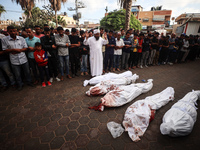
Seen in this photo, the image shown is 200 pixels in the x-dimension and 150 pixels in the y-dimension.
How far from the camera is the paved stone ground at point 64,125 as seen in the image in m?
1.95

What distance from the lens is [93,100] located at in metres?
3.30

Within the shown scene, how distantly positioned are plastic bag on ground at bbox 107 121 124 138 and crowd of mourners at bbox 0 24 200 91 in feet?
10.4

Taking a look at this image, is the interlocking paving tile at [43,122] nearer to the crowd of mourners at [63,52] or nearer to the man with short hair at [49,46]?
the crowd of mourners at [63,52]

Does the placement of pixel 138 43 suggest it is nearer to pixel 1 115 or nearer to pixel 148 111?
pixel 148 111

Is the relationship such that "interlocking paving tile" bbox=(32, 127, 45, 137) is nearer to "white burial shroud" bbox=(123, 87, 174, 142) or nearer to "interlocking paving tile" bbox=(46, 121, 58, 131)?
"interlocking paving tile" bbox=(46, 121, 58, 131)

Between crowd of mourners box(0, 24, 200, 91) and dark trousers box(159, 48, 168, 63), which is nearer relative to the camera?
crowd of mourners box(0, 24, 200, 91)

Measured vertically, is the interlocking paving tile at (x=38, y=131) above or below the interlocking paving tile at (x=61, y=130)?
below

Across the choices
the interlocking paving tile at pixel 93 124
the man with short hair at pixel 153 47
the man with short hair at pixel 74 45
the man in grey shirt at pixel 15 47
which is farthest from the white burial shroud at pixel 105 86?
the man with short hair at pixel 153 47

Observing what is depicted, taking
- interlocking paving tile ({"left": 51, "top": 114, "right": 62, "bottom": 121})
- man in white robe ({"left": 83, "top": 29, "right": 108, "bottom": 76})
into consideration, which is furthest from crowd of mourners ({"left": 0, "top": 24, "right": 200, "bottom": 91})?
interlocking paving tile ({"left": 51, "top": 114, "right": 62, "bottom": 121})

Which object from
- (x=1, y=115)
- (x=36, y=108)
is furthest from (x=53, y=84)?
(x=1, y=115)

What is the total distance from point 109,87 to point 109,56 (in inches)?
103

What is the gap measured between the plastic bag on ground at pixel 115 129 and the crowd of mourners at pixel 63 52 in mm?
3159

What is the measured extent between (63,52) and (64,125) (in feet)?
9.91

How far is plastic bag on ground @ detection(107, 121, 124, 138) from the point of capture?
2.10m
